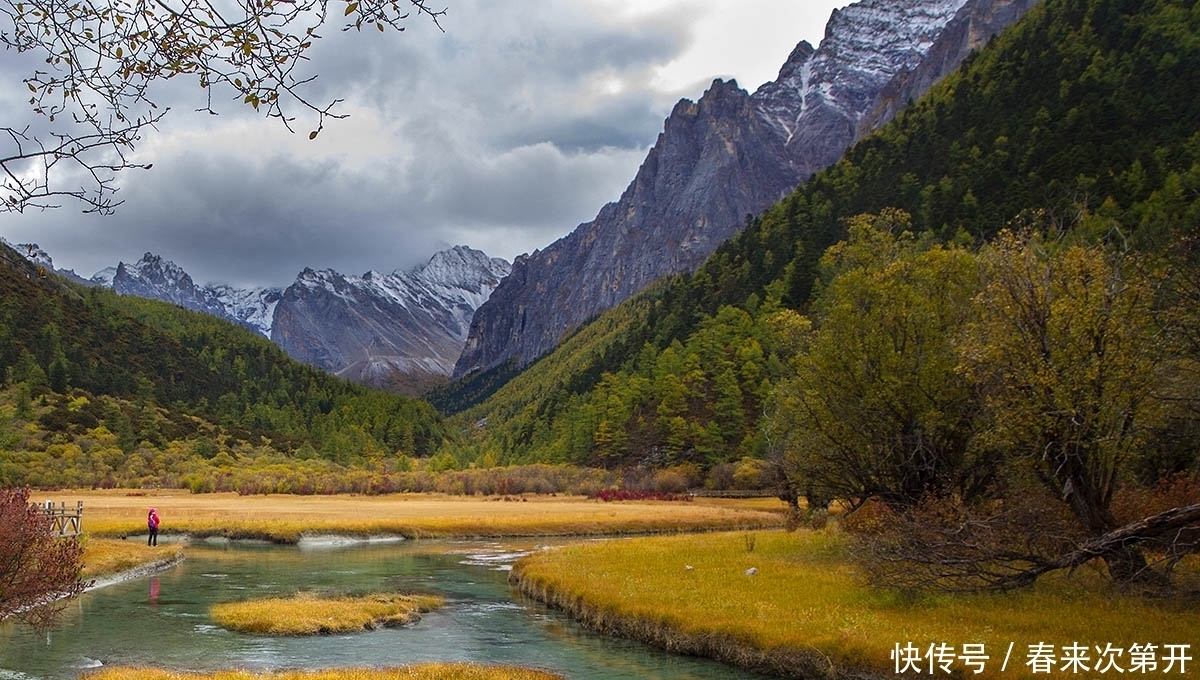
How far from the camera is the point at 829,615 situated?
25.2 m

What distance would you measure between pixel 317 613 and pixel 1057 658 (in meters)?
25.6

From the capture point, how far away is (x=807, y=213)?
17575cm

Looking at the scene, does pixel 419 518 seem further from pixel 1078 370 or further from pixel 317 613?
pixel 1078 370

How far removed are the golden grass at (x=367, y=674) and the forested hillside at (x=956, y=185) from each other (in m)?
92.3

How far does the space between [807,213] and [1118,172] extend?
2454 inches

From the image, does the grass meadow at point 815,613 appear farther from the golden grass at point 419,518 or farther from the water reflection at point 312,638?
the golden grass at point 419,518

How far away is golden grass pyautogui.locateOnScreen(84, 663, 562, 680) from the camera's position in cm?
2123

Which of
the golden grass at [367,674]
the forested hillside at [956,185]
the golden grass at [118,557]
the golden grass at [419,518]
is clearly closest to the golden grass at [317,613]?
the golden grass at [367,674]

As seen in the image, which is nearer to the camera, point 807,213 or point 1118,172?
point 1118,172

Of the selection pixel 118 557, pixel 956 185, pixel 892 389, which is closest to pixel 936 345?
pixel 892 389

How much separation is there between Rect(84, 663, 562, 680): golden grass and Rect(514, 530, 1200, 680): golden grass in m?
6.45

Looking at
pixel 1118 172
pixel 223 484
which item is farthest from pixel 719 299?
pixel 223 484

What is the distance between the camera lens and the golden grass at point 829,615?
2081 centimetres

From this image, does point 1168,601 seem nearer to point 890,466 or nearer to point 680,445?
point 890,466
